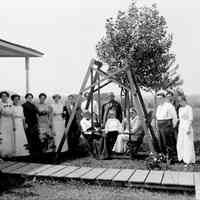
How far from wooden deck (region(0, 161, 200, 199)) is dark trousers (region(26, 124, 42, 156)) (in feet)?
5.04

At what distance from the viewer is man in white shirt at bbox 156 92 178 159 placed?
326 inches

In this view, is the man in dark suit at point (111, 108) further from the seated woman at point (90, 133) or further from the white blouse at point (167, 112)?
the white blouse at point (167, 112)

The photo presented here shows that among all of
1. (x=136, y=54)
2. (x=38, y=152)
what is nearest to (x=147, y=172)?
(x=38, y=152)

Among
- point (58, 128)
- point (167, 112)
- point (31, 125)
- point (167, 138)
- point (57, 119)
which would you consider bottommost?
point (167, 138)

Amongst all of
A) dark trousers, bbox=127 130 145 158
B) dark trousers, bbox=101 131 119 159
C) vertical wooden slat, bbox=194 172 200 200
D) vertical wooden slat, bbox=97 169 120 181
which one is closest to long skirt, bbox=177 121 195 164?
dark trousers, bbox=127 130 145 158

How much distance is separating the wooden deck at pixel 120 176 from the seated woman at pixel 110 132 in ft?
5.73

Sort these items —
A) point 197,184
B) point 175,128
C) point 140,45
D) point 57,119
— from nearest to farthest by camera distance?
point 197,184 < point 175,128 < point 57,119 < point 140,45

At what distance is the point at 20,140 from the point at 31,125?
18.6 inches

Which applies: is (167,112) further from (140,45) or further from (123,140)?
(140,45)

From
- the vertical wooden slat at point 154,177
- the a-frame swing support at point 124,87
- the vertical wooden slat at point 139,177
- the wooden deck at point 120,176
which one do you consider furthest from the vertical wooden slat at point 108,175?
the a-frame swing support at point 124,87

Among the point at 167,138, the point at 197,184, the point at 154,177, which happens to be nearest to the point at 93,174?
the point at 154,177

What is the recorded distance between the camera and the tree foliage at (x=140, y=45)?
1385 centimetres

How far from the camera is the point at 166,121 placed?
832 cm

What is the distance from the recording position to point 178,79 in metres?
17.1
